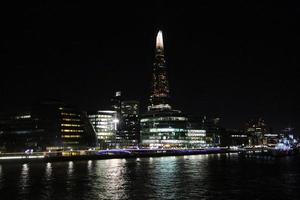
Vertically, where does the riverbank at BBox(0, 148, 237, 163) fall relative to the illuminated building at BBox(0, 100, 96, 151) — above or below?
below

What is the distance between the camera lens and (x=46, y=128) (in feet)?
590

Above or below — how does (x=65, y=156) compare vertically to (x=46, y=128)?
below

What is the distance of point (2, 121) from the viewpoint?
19038cm

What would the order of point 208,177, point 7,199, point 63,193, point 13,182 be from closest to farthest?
1. point 7,199
2. point 63,193
3. point 13,182
4. point 208,177

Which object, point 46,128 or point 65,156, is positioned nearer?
point 65,156

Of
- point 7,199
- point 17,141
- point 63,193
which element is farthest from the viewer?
point 17,141

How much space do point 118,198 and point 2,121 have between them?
501 ft

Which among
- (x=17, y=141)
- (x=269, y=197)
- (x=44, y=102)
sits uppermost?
(x=44, y=102)

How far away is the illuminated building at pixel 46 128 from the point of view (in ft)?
582

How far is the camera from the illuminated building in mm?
177250

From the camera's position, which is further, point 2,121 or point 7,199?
point 2,121

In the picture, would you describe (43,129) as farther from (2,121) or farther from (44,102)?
(2,121)

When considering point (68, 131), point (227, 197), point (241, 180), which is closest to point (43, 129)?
point (68, 131)

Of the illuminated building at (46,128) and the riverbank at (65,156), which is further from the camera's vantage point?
the illuminated building at (46,128)
